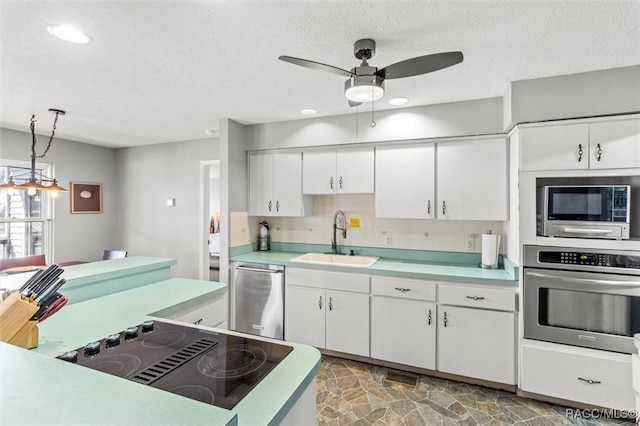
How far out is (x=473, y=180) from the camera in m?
2.86

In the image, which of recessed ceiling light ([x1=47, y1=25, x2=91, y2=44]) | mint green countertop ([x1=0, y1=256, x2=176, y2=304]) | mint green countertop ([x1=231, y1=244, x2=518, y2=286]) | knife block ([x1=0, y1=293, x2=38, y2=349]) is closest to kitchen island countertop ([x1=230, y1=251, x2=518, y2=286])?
mint green countertop ([x1=231, y1=244, x2=518, y2=286])

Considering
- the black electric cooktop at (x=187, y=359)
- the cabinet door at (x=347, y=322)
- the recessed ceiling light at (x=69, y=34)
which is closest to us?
the black electric cooktop at (x=187, y=359)

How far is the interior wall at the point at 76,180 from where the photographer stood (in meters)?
3.96

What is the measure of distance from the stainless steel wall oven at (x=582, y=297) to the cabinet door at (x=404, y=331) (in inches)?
28.0

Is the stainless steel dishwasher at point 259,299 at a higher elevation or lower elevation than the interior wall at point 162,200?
lower

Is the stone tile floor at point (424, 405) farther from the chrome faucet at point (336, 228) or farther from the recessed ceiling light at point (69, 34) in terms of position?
the recessed ceiling light at point (69, 34)

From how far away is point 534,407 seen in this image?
2.32 metres

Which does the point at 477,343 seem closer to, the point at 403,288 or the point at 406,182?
the point at 403,288

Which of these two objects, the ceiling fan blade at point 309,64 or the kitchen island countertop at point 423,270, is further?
the kitchen island countertop at point 423,270

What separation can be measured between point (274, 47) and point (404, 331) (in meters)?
2.40

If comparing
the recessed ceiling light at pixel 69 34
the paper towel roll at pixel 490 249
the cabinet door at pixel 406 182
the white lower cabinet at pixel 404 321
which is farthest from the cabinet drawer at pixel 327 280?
the recessed ceiling light at pixel 69 34

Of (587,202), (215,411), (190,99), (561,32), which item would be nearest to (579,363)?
(587,202)

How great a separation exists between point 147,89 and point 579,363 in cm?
378

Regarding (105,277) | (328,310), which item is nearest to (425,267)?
(328,310)
